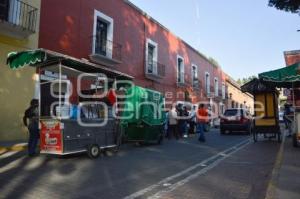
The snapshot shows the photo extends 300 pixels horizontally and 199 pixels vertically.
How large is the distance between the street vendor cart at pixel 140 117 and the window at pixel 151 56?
9379 millimetres

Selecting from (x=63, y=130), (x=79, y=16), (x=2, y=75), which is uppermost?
(x=79, y=16)

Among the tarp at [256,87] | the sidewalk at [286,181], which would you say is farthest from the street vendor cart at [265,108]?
the sidewalk at [286,181]

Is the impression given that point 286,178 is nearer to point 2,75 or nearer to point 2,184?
point 2,184

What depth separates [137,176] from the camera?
7.45 m

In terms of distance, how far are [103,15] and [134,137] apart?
309 inches

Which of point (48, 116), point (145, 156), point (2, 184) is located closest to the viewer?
point (2, 184)

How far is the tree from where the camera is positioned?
40.4ft

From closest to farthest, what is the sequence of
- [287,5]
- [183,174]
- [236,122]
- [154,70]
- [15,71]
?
[183,174]
[287,5]
[15,71]
[236,122]
[154,70]

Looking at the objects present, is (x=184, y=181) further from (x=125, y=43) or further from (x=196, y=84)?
(x=196, y=84)

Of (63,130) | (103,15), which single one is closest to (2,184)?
(63,130)

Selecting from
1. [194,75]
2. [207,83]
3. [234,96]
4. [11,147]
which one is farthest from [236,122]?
[234,96]

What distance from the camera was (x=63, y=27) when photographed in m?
15.6

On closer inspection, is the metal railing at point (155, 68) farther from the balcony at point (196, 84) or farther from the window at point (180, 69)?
the balcony at point (196, 84)

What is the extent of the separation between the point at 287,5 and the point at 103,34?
968 centimetres
